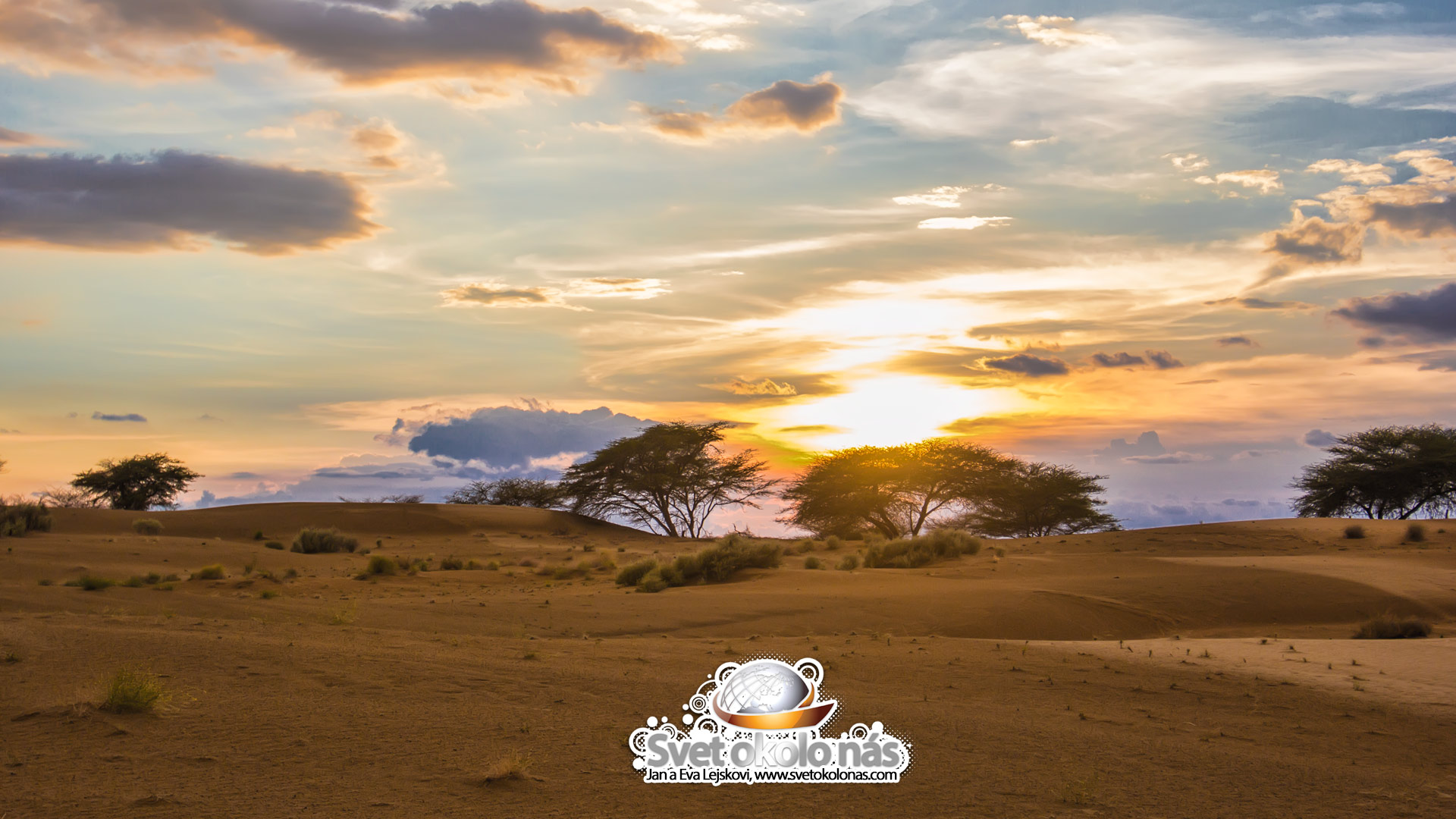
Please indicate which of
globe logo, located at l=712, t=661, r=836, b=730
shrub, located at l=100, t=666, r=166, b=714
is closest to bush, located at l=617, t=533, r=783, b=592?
globe logo, located at l=712, t=661, r=836, b=730

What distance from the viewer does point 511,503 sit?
2267 inches

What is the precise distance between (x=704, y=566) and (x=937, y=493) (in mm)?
24237

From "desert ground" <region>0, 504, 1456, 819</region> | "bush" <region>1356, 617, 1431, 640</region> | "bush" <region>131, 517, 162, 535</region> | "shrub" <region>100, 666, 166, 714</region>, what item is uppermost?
"bush" <region>131, 517, 162, 535</region>

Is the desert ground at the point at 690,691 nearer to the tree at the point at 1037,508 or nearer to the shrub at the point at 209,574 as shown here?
the shrub at the point at 209,574

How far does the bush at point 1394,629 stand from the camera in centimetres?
1494

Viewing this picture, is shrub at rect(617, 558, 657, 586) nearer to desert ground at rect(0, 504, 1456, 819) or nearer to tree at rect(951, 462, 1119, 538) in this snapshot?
desert ground at rect(0, 504, 1456, 819)

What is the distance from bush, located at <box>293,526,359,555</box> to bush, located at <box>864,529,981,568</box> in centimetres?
1686

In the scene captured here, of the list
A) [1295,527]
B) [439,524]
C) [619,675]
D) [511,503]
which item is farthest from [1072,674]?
[511,503]

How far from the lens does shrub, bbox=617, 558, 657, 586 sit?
68.1ft

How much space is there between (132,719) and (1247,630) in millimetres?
16967

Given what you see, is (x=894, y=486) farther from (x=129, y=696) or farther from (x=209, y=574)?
(x=129, y=696)

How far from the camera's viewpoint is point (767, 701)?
7473 millimetres

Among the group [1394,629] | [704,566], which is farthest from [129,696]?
[1394,629]

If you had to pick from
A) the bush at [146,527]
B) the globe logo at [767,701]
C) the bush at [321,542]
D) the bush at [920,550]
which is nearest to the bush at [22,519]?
the bush at [146,527]
